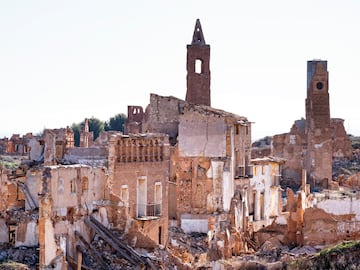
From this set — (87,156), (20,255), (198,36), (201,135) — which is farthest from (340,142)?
(20,255)

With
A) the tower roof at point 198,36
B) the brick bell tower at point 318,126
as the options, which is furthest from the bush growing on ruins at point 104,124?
the tower roof at point 198,36

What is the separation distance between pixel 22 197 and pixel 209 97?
21.4 m

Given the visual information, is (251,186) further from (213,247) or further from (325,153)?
(325,153)

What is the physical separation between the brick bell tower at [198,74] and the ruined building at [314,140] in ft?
53.2

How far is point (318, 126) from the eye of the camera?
237ft

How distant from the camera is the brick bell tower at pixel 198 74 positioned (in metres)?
56.2

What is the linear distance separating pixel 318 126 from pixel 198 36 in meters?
17.6

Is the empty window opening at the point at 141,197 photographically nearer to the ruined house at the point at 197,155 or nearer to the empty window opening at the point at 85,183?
the ruined house at the point at 197,155

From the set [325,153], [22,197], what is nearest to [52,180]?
[22,197]

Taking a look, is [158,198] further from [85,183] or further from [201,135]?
[85,183]

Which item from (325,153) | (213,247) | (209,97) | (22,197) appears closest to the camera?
(22,197)

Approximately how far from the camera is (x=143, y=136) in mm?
42219

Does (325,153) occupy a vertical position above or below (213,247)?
above

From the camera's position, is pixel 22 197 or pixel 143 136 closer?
pixel 22 197
